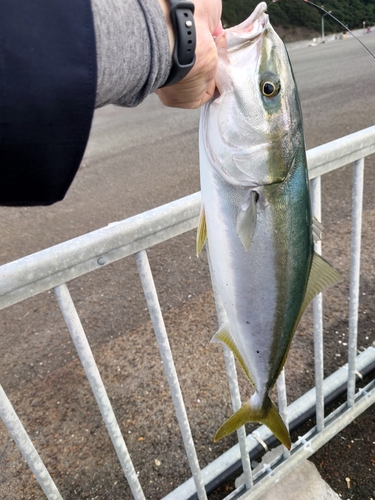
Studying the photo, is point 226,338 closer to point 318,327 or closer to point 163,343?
point 163,343

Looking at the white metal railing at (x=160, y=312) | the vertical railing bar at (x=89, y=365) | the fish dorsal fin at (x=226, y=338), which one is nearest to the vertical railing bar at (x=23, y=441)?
the white metal railing at (x=160, y=312)

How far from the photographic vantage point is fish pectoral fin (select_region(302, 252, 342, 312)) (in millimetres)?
1413

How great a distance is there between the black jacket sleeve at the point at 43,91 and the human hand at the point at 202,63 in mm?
Answer: 287

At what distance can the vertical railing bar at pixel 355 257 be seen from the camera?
196cm

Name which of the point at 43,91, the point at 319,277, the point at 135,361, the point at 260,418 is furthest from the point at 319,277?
the point at 135,361

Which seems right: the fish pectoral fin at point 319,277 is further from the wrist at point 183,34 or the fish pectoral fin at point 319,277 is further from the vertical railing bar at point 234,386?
the wrist at point 183,34

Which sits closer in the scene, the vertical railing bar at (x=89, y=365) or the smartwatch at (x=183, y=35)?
the smartwatch at (x=183, y=35)

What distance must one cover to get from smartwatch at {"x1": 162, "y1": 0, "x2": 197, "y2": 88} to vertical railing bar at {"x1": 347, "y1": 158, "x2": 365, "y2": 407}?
3.74 feet

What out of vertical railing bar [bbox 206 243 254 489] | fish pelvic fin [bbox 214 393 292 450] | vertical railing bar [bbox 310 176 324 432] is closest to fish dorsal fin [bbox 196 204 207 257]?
vertical railing bar [bbox 206 243 254 489]

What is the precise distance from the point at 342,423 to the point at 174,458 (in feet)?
3.13

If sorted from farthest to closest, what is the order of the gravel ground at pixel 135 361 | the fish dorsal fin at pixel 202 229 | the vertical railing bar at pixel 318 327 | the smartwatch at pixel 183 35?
the gravel ground at pixel 135 361
the vertical railing bar at pixel 318 327
the fish dorsal fin at pixel 202 229
the smartwatch at pixel 183 35

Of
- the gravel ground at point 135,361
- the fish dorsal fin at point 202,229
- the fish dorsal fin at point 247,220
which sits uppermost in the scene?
the fish dorsal fin at point 247,220

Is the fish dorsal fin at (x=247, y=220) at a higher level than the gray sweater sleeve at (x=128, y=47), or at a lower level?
lower

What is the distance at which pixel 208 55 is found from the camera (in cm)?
107
